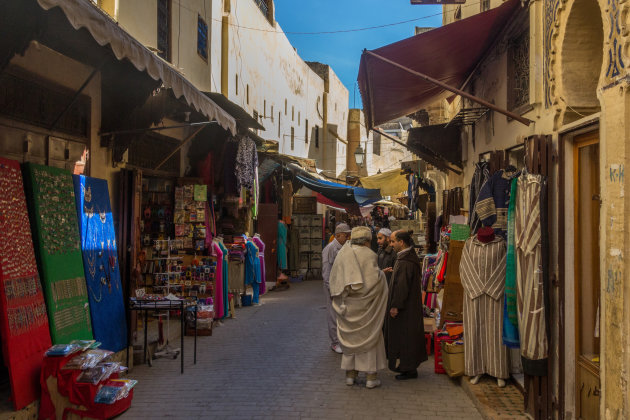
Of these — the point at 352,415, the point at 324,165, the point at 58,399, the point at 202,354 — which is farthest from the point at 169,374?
the point at 324,165

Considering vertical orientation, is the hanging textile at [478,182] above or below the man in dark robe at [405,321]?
above

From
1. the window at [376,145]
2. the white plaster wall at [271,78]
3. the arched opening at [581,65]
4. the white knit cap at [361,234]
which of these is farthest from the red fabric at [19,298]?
the window at [376,145]

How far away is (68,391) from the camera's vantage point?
4.79 metres

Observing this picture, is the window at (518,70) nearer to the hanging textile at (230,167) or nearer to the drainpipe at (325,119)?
the hanging textile at (230,167)

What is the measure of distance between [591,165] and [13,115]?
490cm

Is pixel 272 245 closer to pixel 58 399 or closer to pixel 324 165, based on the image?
pixel 58 399

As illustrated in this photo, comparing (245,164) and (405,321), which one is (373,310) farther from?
(245,164)

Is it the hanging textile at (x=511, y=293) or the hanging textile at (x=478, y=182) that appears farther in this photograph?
the hanging textile at (x=478, y=182)

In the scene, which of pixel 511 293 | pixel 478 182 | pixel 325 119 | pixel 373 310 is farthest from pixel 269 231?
pixel 325 119

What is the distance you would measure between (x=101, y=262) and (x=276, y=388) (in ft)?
7.76

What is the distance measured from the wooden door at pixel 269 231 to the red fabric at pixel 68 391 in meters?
10.2

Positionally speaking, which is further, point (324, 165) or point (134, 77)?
point (324, 165)

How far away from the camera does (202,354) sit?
7.73 m

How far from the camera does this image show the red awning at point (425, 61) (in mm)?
5973
